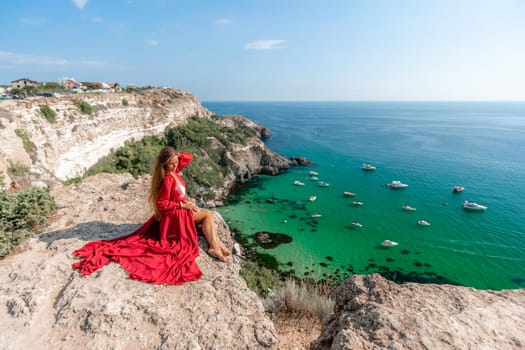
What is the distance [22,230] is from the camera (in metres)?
5.89

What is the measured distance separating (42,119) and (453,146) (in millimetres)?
79791

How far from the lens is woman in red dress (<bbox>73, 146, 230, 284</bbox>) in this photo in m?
4.64

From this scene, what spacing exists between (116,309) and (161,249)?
1188 millimetres

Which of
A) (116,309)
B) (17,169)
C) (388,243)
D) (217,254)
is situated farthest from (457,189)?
(17,169)

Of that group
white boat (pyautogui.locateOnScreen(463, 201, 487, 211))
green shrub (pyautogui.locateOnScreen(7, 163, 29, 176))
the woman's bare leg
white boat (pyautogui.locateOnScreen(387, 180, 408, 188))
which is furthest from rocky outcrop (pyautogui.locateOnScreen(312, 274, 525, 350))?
white boat (pyautogui.locateOnScreen(387, 180, 408, 188))

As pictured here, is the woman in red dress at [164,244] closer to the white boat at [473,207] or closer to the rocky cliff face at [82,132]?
the rocky cliff face at [82,132]

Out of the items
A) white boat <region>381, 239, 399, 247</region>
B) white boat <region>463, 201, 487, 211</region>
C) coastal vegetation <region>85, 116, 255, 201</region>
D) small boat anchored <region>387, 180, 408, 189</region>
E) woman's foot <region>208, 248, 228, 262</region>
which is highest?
woman's foot <region>208, 248, 228, 262</region>

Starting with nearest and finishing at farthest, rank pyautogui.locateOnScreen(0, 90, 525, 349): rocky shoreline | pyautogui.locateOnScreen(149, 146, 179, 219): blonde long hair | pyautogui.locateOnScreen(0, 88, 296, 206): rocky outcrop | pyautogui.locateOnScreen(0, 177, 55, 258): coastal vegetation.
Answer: pyautogui.locateOnScreen(0, 90, 525, 349): rocky shoreline, pyautogui.locateOnScreen(149, 146, 179, 219): blonde long hair, pyautogui.locateOnScreen(0, 177, 55, 258): coastal vegetation, pyautogui.locateOnScreen(0, 88, 296, 206): rocky outcrop

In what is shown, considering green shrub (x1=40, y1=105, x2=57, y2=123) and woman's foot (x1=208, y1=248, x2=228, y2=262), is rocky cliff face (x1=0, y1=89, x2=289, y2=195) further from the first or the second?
woman's foot (x1=208, y1=248, x2=228, y2=262)

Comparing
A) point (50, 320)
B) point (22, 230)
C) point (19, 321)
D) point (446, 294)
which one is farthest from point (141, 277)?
point (446, 294)

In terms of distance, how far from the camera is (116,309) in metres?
4.00

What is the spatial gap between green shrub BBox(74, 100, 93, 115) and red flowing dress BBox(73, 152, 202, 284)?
2615 centimetres

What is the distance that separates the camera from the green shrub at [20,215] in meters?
5.60

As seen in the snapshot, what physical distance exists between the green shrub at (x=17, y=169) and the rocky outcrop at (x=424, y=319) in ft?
49.1
